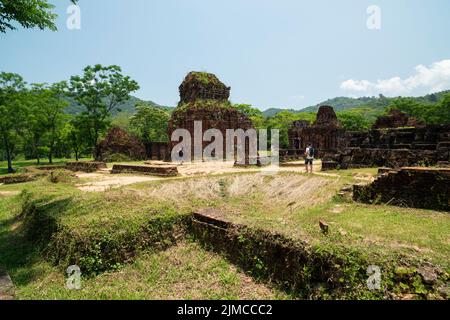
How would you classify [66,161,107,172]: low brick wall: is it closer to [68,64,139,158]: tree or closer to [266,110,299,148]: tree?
[68,64,139,158]: tree

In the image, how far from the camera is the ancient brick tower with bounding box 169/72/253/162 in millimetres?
24438

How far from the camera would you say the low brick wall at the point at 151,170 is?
14.7 meters

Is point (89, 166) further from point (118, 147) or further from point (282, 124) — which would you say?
point (282, 124)

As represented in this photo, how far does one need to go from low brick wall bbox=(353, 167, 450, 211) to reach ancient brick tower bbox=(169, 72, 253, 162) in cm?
1763

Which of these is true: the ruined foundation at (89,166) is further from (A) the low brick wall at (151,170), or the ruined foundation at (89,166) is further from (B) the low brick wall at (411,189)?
(B) the low brick wall at (411,189)

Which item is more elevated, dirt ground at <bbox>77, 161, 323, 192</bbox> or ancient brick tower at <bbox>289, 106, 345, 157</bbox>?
ancient brick tower at <bbox>289, 106, 345, 157</bbox>

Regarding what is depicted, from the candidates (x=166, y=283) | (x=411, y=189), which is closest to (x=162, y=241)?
(x=166, y=283)

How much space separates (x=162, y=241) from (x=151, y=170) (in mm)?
9393

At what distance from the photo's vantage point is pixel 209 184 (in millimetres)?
11445

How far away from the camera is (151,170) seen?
15.5m

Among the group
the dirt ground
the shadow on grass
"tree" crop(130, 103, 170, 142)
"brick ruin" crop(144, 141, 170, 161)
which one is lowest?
the shadow on grass

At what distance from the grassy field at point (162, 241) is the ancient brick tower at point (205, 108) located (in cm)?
1607

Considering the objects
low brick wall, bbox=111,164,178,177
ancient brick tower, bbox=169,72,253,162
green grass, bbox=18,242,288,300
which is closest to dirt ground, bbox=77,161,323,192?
low brick wall, bbox=111,164,178,177
